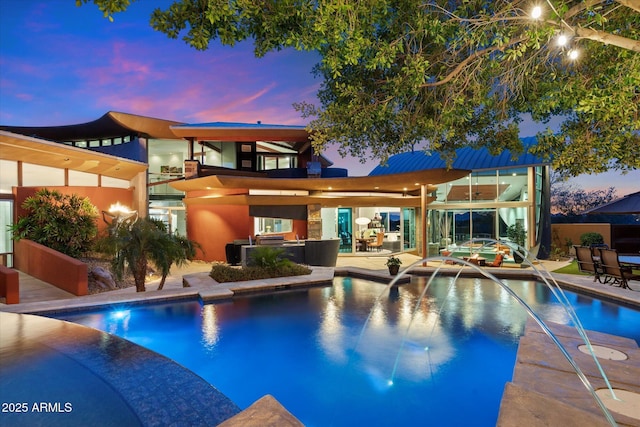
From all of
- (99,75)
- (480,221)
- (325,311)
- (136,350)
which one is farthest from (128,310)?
(99,75)

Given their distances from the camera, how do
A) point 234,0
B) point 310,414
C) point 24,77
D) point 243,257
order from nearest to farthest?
point 310,414, point 234,0, point 243,257, point 24,77

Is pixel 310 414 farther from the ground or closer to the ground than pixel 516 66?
closer to the ground

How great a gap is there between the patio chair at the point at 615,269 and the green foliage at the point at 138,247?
41.3 ft

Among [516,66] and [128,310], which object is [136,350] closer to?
[128,310]

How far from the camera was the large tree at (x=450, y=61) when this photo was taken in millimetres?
5215

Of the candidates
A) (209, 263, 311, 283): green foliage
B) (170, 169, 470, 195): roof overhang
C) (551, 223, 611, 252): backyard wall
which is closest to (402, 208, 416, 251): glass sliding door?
(170, 169, 470, 195): roof overhang

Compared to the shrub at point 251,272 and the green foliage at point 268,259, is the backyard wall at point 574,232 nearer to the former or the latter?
the shrub at point 251,272

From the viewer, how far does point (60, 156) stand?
1421 centimetres

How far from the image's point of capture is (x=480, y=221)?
2006cm

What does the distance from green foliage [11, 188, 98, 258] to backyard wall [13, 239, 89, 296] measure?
51 cm

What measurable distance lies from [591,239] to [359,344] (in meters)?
19.0

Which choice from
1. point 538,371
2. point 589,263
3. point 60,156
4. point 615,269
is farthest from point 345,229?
point 538,371

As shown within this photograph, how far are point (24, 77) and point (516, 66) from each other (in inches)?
1274

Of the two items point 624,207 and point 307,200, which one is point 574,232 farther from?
point 307,200
